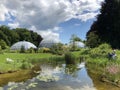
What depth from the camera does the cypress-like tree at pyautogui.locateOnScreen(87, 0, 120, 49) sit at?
5159 cm

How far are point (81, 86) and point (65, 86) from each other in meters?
0.89

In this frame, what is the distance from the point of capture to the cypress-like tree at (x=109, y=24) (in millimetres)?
51594

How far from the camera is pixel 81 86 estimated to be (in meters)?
14.8

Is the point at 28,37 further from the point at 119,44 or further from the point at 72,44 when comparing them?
the point at 119,44

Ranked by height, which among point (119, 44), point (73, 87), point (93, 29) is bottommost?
point (73, 87)

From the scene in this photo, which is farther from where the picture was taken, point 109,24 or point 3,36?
point 3,36

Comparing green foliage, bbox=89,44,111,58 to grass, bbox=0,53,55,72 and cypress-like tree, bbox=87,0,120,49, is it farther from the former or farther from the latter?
cypress-like tree, bbox=87,0,120,49

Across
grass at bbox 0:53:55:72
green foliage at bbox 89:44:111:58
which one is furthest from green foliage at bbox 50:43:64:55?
green foliage at bbox 89:44:111:58

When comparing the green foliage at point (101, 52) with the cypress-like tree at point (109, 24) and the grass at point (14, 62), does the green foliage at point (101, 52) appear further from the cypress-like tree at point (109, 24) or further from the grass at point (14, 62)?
the cypress-like tree at point (109, 24)

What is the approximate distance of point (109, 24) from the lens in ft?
177

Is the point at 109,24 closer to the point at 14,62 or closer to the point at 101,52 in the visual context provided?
the point at 101,52

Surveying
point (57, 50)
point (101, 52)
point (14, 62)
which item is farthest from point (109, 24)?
point (14, 62)

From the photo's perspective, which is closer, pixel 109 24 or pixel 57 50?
pixel 109 24

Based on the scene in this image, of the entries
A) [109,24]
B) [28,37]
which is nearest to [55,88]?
[109,24]
